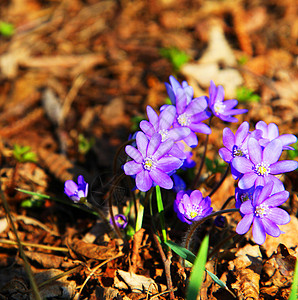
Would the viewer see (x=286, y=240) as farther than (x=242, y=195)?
Yes

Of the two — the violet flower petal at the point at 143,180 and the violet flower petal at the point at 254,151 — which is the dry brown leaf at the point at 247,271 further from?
the violet flower petal at the point at 143,180

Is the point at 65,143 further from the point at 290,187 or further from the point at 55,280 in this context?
the point at 290,187

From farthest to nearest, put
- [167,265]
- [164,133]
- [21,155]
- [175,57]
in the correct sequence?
[175,57]
[21,155]
[167,265]
[164,133]

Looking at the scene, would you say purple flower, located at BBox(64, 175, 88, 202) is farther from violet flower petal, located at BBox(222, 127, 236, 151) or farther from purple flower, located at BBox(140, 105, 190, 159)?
violet flower petal, located at BBox(222, 127, 236, 151)

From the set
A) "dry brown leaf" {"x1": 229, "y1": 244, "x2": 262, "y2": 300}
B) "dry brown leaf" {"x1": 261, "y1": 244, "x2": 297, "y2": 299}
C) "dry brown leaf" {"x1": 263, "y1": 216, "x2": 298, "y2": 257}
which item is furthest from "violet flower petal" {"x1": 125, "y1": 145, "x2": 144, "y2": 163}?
Answer: "dry brown leaf" {"x1": 263, "y1": 216, "x2": 298, "y2": 257}

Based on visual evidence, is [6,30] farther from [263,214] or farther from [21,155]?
[263,214]

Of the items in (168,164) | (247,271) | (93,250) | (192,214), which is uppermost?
(168,164)

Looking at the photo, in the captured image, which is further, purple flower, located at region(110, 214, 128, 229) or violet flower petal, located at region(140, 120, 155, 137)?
purple flower, located at region(110, 214, 128, 229)

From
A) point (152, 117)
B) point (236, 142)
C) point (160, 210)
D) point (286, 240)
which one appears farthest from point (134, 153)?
point (286, 240)
